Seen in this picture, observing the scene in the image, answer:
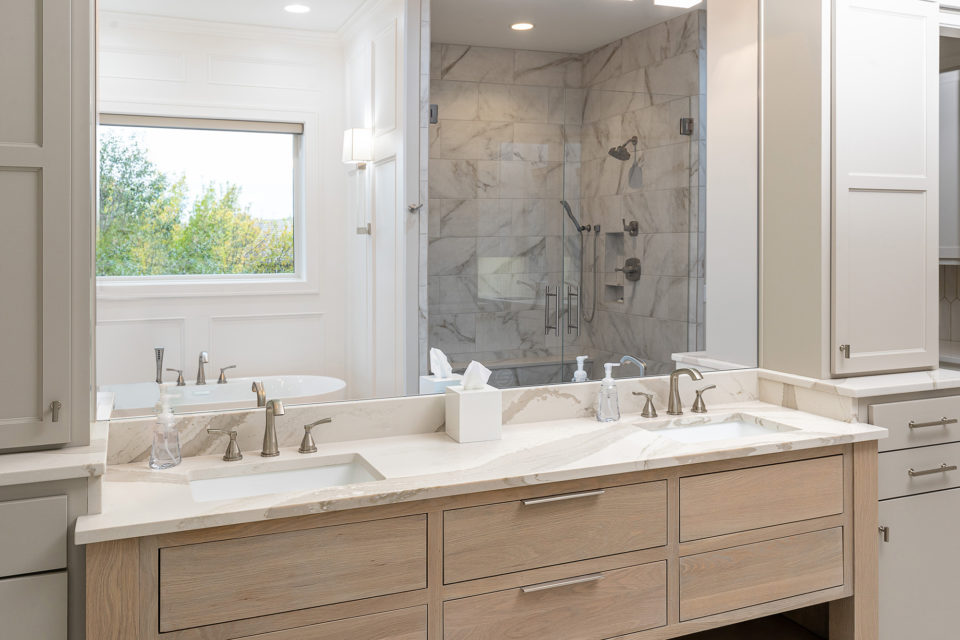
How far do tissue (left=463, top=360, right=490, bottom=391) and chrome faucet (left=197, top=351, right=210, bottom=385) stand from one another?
28.3 inches

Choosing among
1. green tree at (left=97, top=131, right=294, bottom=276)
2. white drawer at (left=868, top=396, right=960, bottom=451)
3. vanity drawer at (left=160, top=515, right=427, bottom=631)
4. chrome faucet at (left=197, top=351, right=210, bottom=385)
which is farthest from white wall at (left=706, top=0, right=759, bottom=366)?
chrome faucet at (left=197, top=351, right=210, bottom=385)

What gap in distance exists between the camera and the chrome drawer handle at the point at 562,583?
192 cm

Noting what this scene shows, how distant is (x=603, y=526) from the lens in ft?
6.60

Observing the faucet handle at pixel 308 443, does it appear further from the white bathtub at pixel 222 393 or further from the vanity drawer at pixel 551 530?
the vanity drawer at pixel 551 530

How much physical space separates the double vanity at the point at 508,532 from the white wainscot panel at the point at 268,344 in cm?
15

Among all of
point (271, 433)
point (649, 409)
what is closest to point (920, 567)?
point (649, 409)

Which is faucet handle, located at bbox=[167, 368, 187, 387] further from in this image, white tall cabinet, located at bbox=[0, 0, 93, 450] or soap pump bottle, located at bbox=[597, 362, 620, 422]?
soap pump bottle, located at bbox=[597, 362, 620, 422]

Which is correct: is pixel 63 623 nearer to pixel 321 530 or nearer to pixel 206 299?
pixel 321 530

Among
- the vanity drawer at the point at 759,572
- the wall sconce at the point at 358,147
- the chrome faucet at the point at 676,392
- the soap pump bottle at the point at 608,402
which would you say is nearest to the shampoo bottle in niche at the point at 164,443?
the wall sconce at the point at 358,147

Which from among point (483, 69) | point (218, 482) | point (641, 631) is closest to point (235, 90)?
point (483, 69)

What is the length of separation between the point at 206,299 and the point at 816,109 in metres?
1.96

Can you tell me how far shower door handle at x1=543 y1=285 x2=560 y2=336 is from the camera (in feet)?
8.05

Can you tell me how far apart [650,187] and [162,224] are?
1542 millimetres

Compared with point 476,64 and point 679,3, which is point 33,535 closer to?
point 476,64
